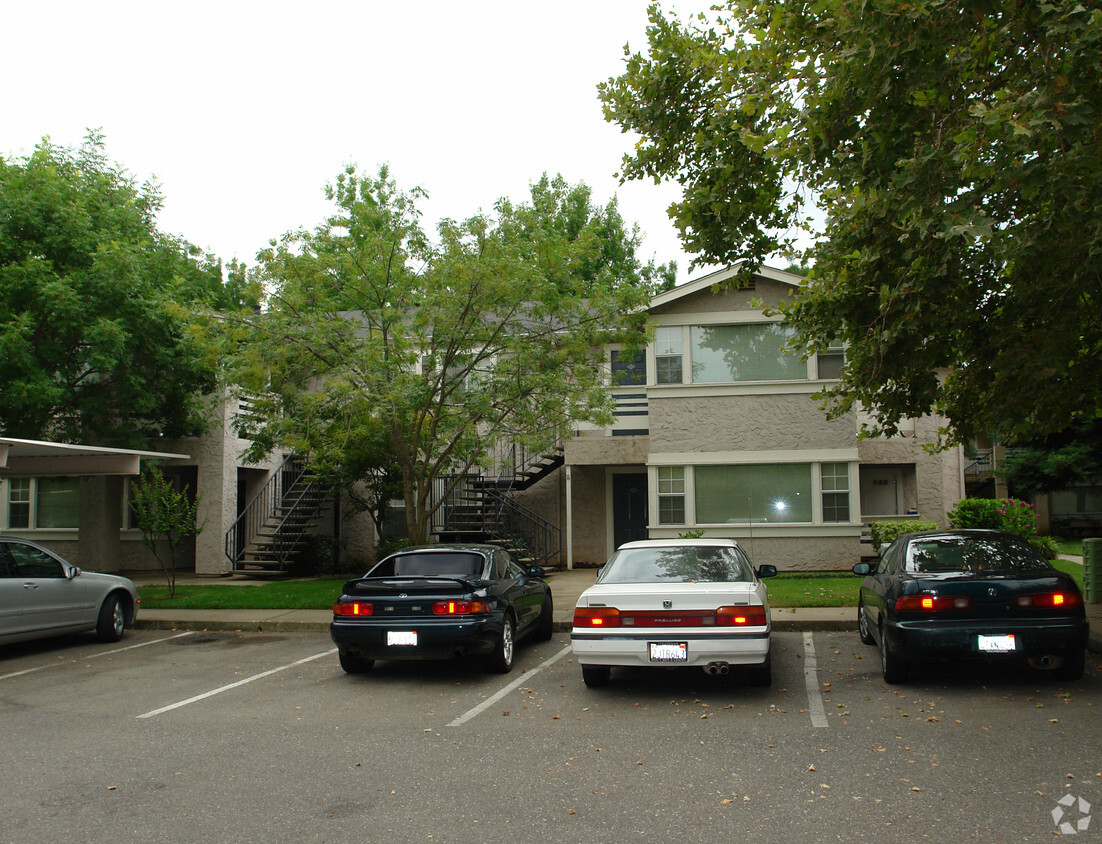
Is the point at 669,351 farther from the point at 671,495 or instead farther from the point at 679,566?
the point at 679,566

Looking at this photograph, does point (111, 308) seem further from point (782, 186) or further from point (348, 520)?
point (782, 186)

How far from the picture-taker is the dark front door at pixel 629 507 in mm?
20922

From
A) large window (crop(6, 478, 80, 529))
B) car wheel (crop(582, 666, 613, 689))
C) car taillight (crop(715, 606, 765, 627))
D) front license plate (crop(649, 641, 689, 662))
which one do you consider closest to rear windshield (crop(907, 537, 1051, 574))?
car taillight (crop(715, 606, 765, 627))

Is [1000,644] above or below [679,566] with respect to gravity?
below

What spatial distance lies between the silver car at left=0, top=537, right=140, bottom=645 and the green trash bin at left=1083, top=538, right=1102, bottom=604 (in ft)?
45.1

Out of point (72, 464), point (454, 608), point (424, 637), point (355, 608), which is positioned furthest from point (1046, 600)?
point (72, 464)

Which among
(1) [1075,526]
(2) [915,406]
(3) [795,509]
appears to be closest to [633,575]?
(2) [915,406]

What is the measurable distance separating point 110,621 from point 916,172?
11163 millimetres

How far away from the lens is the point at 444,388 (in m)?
14.4

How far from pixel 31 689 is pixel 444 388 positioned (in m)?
7.23

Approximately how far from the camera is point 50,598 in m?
11.0

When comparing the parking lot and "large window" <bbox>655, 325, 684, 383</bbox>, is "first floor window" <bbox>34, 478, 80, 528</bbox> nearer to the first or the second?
the parking lot

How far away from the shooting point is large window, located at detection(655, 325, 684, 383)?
18500 millimetres

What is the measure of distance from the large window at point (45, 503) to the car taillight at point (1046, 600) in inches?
812
